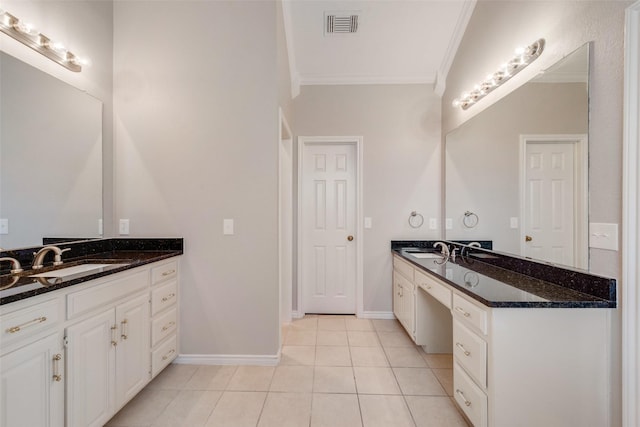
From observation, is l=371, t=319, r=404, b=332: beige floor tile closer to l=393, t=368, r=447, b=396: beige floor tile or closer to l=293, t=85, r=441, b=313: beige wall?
l=293, t=85, r=441, b=313: beige wall

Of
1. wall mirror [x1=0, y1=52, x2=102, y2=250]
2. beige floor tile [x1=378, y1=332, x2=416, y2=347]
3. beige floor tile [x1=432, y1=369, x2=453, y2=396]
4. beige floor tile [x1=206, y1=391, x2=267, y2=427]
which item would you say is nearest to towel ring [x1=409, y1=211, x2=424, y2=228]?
beige floor tile [x1=378, y1=332, x2=416, y2=347]

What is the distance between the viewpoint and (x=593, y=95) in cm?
139

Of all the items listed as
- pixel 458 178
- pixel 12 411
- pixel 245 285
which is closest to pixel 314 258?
pixel 245 285

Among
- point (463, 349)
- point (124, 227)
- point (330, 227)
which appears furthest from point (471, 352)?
point (124, 227)

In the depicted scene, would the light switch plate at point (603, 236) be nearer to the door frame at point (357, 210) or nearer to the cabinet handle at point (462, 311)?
the cabinet handle at point (462, 311)

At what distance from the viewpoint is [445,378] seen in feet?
6.76

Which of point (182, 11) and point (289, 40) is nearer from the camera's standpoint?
point (182, 11)

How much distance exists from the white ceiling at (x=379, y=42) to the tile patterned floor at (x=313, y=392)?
2870 millimetres

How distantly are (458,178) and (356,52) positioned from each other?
1739 millimetres

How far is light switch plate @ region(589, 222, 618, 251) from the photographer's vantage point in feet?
4.19

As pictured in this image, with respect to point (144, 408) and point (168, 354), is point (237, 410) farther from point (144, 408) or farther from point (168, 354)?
point (168, 354)

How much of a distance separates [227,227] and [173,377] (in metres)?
1.19

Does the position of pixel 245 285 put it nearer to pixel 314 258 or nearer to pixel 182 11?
pixel 314 258

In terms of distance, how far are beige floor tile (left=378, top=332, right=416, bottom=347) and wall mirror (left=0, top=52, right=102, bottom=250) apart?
8.77 ft
